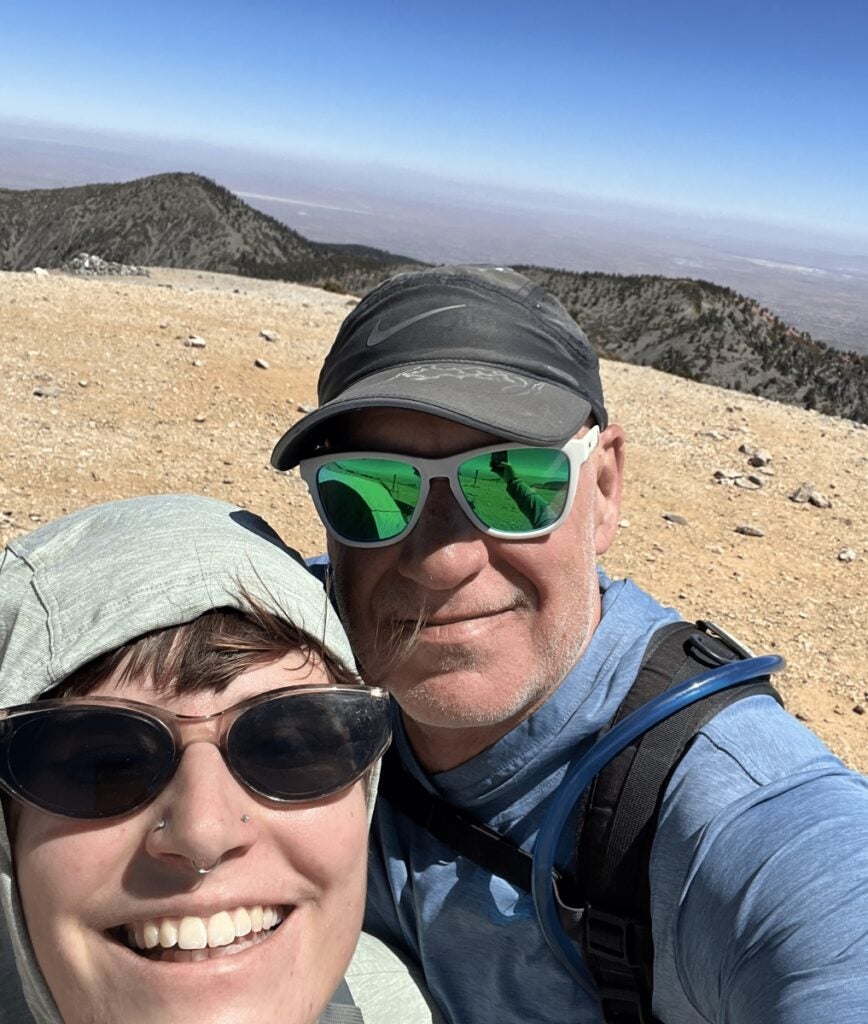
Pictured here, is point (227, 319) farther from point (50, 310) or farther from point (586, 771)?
point (586, 771)

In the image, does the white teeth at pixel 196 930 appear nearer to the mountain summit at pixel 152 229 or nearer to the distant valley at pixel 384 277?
the distant valley at pixel 384 277

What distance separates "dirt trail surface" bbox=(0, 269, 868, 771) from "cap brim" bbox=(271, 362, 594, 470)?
14.5ft

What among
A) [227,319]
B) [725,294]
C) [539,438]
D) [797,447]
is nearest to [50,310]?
[227,319]

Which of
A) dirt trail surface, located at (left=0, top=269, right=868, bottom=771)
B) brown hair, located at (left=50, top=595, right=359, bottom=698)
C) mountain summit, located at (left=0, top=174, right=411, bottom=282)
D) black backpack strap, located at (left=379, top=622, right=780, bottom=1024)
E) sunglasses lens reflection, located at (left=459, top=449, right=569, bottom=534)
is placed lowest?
dirt trail surface, located at (left=0, top=269, right=868, bottom=771)

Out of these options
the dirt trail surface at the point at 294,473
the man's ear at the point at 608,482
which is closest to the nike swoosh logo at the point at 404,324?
the man's ear at the point at 608,482

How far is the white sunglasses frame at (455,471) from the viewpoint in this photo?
6.13 feet

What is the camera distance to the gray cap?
125 cm

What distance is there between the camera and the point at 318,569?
2.51 m

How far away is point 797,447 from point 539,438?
10429 millimetres

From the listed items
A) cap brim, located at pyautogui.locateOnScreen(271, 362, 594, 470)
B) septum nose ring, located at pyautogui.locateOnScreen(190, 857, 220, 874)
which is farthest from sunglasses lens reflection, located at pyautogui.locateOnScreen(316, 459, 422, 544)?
septum nose ring, located at pyautogui.locateOnScreen(190, 857, 220, 874)

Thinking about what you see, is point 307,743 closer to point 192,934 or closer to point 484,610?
point 192,934

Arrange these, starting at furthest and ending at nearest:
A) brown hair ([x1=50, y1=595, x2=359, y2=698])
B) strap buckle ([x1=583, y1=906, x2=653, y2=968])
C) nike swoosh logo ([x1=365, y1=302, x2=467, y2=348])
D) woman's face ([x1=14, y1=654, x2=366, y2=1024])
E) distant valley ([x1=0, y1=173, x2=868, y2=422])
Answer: distant valley ([x1=0, y1=173, x2=868, y2=422]), nike swoosh logo ([x1=365, y1=302, x2=467, y2=348]), strap buckle ([x1=583, y1=906, x2=653, y2=968]), brown hair ([x1=50, y1=595, x2=359, y2=698]), woman's face ([x1=14, y1=654, x2=366, y2=1024])

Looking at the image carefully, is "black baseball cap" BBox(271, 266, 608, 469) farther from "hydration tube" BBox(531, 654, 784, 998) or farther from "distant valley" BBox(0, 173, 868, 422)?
"distant valley" BBox(0, 173, 868, 422)

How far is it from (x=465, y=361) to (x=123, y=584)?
100cm
